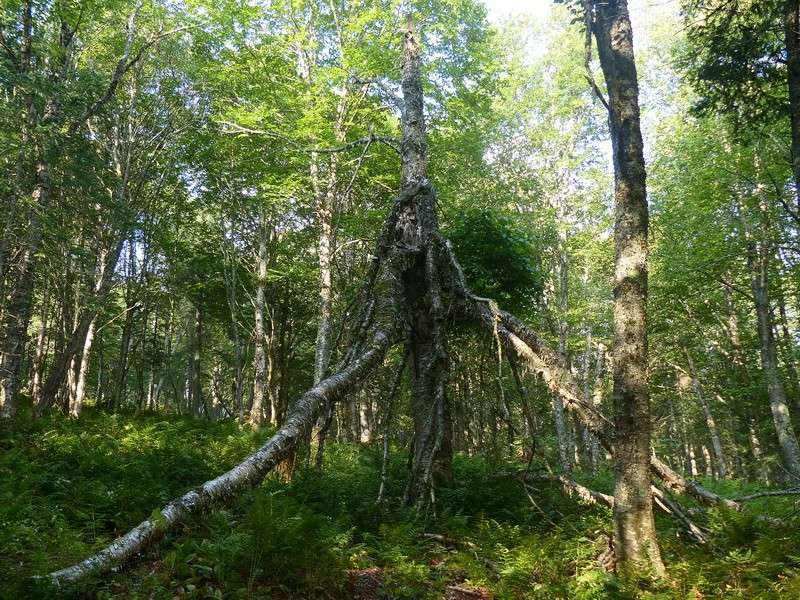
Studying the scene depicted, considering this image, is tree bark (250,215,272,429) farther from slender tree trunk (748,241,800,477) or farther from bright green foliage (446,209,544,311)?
slender tree trunk (748,241,800,477)

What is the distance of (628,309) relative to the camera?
4.75m

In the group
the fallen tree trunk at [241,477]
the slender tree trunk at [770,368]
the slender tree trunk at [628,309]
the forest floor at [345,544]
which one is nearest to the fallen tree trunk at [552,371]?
the forest floor at [345,544]

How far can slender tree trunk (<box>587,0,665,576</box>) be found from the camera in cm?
443

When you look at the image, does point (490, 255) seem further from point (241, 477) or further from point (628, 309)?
A: point (241, 477)

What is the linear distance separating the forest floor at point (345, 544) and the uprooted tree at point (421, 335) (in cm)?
55

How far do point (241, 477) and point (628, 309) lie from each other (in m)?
3.93

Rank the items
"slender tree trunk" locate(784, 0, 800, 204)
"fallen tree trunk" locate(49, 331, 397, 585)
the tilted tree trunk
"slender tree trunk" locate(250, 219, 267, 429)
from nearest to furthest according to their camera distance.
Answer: "fallen tree trunk" locate(49, 331, 397, 585)
the tilted tree trunk
"slender tree trunk" locate(784, 0, 800, 204)
"slender tree trunk" locate(250, 219, 267, 429)

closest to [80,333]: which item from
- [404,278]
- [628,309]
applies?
[404,278]

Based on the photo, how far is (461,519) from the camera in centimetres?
575

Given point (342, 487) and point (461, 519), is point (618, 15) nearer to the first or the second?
point (461, 519)

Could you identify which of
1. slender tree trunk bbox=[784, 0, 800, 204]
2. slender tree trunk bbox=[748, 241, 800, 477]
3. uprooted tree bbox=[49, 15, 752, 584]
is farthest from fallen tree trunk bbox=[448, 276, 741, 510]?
slender tree trunk bbox=[748, 241, 800, 477]

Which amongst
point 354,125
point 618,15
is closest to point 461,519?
point 618,15

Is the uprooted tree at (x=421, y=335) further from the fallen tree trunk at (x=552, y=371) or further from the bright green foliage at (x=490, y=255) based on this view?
the bright green foliage at (x=490, y=255)

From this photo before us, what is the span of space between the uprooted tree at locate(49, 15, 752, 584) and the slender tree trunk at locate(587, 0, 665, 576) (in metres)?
0.33
